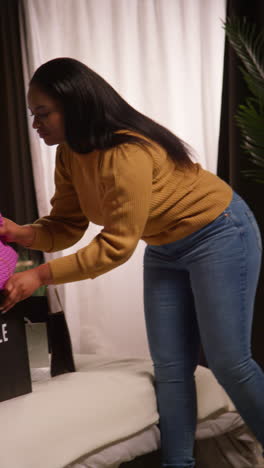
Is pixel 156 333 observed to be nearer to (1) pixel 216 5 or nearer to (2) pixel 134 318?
(2) pixel 134 318

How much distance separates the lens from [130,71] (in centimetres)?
295

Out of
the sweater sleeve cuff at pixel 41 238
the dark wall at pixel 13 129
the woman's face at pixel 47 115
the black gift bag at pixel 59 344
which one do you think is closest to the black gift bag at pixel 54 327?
the black gift bag at pixel 59 344

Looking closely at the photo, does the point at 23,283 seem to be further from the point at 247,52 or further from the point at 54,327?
the point at 247,52

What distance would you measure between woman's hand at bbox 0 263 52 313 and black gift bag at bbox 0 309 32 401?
10 cm

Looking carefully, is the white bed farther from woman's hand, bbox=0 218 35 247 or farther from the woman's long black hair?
the woman's long black hair

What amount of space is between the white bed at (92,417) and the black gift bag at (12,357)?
0.10 ft

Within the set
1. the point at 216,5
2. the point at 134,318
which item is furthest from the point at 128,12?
the point at 134,318

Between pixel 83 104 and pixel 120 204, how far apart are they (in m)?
0.24

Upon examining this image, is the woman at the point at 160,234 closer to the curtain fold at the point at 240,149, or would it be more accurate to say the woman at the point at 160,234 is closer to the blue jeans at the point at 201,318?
the blue jeans at the point at 201,318

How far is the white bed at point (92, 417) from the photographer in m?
1.28

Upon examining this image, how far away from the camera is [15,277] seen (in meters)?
1.27

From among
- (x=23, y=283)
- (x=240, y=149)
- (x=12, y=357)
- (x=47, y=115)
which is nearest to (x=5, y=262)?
(x=23, y=283)

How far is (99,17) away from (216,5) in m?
0.63

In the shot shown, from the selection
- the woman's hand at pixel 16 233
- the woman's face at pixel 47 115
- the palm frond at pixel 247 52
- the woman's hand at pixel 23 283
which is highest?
the palm frond at pixel 247 52
